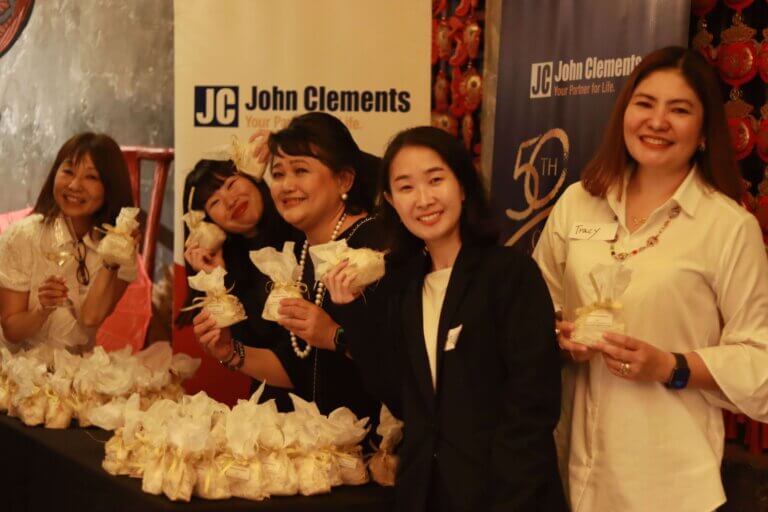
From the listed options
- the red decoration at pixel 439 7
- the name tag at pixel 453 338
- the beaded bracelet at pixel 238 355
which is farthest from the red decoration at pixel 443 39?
the name tag at pixel 453 338

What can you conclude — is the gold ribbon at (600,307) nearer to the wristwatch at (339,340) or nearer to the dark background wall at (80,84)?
the wristwatch at (339,340)

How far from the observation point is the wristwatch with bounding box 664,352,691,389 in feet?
7.59

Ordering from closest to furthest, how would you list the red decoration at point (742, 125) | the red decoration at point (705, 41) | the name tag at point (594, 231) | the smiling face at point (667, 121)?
the smiling face at point (667, 121) → the name tag at point (594, 231) → the red decoration at point (742, 125) → the red decoration at point (705, 41)

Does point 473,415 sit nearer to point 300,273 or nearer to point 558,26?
point 300,273

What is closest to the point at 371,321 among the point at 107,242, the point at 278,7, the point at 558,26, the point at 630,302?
the point at 630,302

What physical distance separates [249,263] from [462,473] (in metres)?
1.34

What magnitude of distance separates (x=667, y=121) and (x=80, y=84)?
4627mm

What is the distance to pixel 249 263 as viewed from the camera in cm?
333

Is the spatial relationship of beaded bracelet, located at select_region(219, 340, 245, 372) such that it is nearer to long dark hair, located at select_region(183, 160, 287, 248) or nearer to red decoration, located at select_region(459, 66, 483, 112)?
long dark hair, located at select_region(183, 160, 287, 248)

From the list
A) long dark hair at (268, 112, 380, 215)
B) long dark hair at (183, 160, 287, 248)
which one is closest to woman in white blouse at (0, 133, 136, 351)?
long dark hair at (183, 160, 287, 248)

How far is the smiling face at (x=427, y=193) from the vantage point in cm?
235

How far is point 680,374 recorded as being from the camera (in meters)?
2.31

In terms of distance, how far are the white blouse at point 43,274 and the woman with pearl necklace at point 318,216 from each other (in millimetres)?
1190

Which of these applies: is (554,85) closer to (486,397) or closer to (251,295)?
(251,295)
